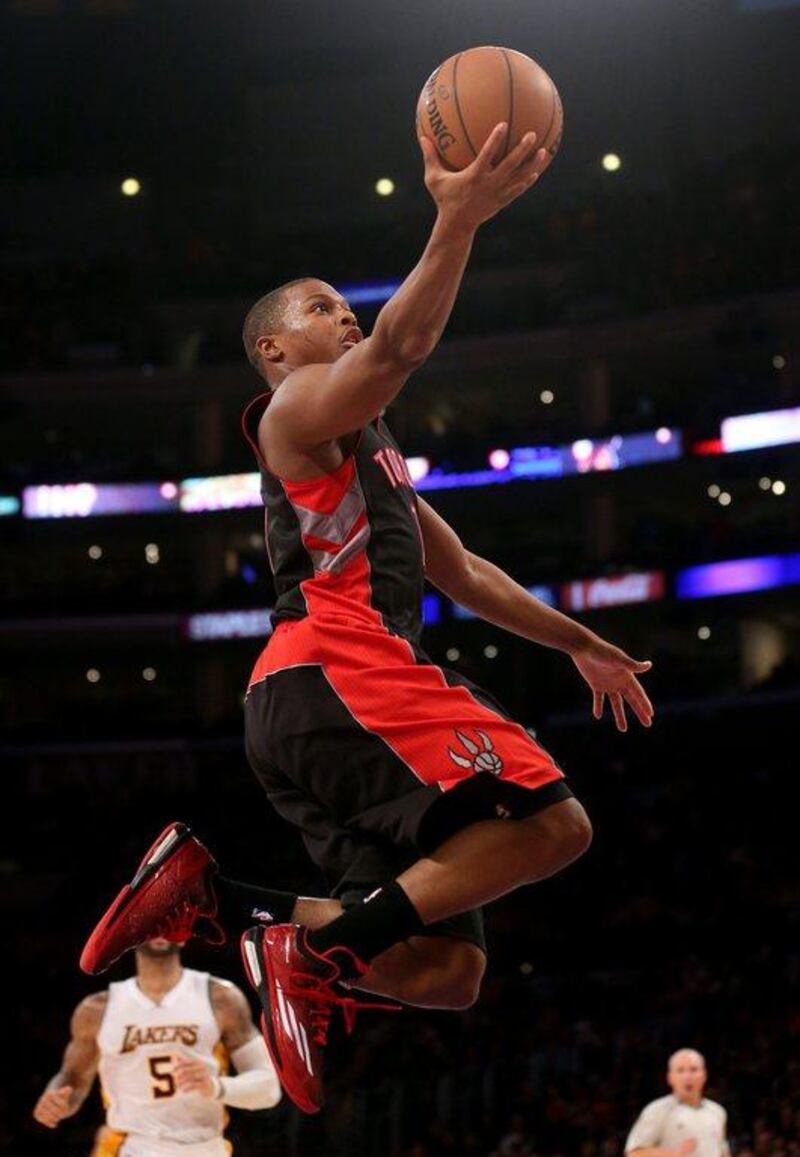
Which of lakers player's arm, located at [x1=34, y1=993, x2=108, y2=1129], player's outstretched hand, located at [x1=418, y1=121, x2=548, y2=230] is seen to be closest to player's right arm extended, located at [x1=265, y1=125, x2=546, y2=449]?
player's outstretched hand, located at [x1=418, y1=121, x2=548, y2=230]

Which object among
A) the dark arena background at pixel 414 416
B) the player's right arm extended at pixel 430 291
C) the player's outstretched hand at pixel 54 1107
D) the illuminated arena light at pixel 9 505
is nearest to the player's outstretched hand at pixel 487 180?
the player's right arm extended at pixel 430 291

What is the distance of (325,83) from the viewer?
123 ft

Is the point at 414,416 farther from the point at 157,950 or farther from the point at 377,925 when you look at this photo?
the point at 377,925

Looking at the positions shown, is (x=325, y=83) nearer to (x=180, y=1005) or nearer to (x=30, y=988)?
(x=30, y=988)

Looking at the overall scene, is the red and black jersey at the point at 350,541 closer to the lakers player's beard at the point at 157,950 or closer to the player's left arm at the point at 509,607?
the player's left arm at the point at 509,607

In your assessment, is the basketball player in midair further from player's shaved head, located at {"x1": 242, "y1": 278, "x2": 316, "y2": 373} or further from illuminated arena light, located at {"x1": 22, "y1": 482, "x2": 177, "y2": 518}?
illuminated arena light, located at {"x1": 22, "y1": 482, "x2": 177, "y2": 518}

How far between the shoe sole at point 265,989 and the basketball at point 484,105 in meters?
2.26

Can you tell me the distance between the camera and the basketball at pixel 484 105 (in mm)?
4684

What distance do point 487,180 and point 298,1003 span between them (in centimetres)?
230

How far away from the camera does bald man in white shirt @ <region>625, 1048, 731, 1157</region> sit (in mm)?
10508

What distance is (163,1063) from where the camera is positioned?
861 centimetres

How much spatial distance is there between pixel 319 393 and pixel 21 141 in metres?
35.7

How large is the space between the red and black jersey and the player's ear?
0.16 m

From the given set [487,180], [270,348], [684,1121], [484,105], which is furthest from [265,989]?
[684,1121]
